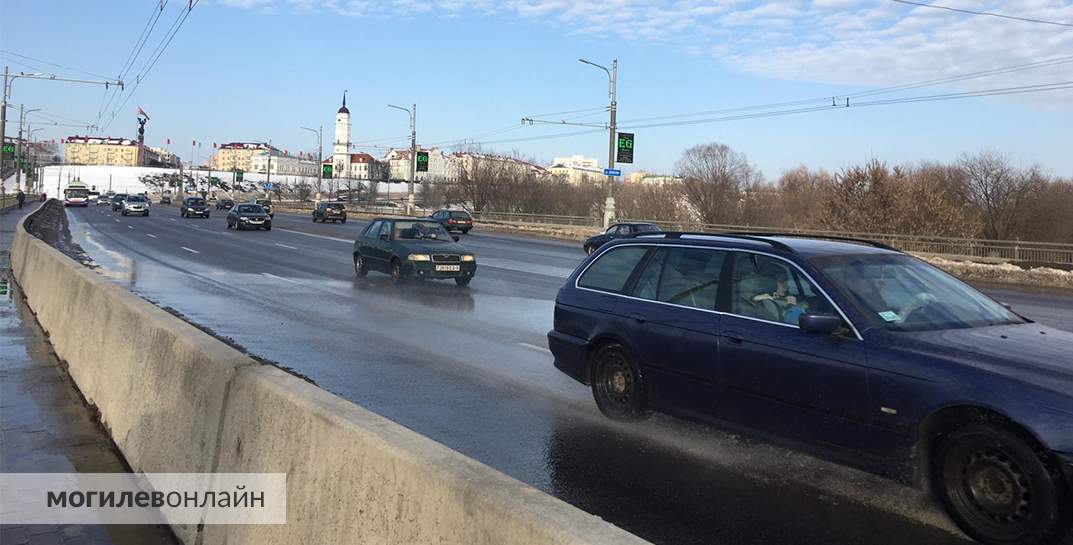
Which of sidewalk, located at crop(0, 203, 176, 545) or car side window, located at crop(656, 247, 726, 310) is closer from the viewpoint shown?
sidewalk, located at crop(0, 203, 176, 545)

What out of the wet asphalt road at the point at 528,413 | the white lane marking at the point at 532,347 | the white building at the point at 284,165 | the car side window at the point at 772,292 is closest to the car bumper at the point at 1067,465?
the wet asphalt road at the point at 528,413

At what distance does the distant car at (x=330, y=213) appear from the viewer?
5172 cm

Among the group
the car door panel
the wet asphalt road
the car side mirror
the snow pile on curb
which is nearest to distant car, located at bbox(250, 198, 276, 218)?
the wet asphalt road

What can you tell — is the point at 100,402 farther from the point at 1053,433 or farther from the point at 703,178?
the point at 703,178

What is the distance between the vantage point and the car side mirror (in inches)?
174

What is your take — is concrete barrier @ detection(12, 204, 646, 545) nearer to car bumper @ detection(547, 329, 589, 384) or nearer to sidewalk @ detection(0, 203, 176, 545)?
sidewalk @ detection(0, 203, 176, 545)

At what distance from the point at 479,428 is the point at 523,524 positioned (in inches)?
150

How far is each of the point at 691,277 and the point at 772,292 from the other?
28.2 inches

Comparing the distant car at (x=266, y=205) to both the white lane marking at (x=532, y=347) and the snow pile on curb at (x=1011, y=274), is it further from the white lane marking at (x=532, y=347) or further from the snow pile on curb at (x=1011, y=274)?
the white lane marking at (x=532, y=347)

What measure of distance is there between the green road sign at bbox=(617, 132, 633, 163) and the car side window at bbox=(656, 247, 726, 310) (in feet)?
115

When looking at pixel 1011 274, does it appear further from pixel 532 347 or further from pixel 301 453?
pixel 301 453

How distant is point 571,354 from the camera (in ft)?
21.4

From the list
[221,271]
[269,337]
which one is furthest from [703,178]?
[269,337]

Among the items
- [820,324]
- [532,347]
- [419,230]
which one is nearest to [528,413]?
[820,324]
